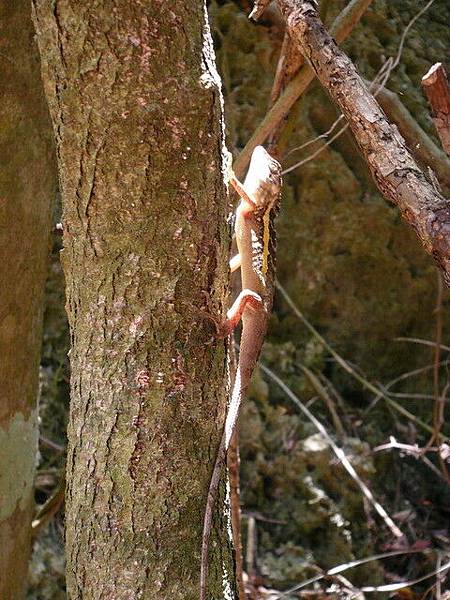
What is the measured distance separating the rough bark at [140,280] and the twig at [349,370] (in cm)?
227

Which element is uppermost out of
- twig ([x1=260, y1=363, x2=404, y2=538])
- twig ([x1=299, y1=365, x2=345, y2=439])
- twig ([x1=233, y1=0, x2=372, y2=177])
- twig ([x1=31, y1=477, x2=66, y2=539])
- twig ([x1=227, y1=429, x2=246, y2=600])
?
twig ([x1=233, y1=0, x2=372, y2=177])

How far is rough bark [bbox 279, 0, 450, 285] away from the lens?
1211 millimetres

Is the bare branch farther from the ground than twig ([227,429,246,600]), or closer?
farther from the ground

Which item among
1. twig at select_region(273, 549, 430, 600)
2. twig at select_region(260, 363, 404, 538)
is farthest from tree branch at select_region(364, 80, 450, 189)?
twig at select_region(273, 549, 430, 600)

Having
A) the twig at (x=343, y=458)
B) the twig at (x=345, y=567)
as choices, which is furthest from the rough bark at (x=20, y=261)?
the twig at (x=343, y=458)

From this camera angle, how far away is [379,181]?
1328 mm

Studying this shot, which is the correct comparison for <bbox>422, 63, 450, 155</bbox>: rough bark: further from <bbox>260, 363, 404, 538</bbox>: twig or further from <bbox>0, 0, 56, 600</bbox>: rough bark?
<bbox>260, 363, 404, 538</bbox>: twig

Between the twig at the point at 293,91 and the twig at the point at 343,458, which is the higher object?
the twig at the point at 293,91

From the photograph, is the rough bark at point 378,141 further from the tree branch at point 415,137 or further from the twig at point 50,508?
the twig at point 50,508

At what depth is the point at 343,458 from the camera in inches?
137

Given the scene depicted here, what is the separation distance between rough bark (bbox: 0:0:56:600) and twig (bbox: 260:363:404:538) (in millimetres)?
1650

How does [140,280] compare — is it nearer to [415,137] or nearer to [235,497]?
[235,497]

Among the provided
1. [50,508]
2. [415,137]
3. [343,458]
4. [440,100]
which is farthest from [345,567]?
[440,100]

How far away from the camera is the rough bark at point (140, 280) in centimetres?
129
